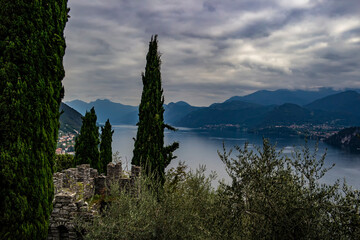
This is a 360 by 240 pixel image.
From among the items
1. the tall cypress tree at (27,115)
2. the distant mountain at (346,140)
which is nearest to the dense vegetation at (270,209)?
the tall cypress tree at (27,115)

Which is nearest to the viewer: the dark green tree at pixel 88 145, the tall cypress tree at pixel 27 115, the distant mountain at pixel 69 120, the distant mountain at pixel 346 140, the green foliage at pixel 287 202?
the green foliage at pixel 287 202

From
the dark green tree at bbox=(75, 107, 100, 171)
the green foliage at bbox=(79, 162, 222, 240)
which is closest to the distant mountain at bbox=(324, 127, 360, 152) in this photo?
the dark green tree at bbox=(75, 107, 100, 171)

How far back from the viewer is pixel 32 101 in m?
8.65

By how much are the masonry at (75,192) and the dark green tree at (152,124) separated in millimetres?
2288

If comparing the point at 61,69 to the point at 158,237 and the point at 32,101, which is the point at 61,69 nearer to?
the point at 32,101

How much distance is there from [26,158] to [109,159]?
18.5m

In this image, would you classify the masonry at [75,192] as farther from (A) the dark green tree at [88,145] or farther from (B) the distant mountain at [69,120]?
(B) the distant mountain at [69,120]

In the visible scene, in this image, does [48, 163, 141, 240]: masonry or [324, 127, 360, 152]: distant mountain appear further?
[324, 127, 360, 152]: distant mountain

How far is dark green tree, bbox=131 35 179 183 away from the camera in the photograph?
15422mm

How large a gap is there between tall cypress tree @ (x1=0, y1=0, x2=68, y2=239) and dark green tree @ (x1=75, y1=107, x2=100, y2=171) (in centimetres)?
1441

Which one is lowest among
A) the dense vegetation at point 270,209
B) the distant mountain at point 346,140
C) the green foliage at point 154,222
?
the distant mountain at point 346,140

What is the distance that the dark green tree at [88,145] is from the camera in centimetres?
2317

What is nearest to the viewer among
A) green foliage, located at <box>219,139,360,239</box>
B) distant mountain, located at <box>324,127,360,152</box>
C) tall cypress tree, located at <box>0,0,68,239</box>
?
green foliage, located at <box>219,139,360,239</box>

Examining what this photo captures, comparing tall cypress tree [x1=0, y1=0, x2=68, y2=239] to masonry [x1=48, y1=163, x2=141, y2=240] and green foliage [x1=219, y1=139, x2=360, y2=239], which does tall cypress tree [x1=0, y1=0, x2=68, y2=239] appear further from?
green foliage [x1=219, y1=139, x2=360, y2=239]
